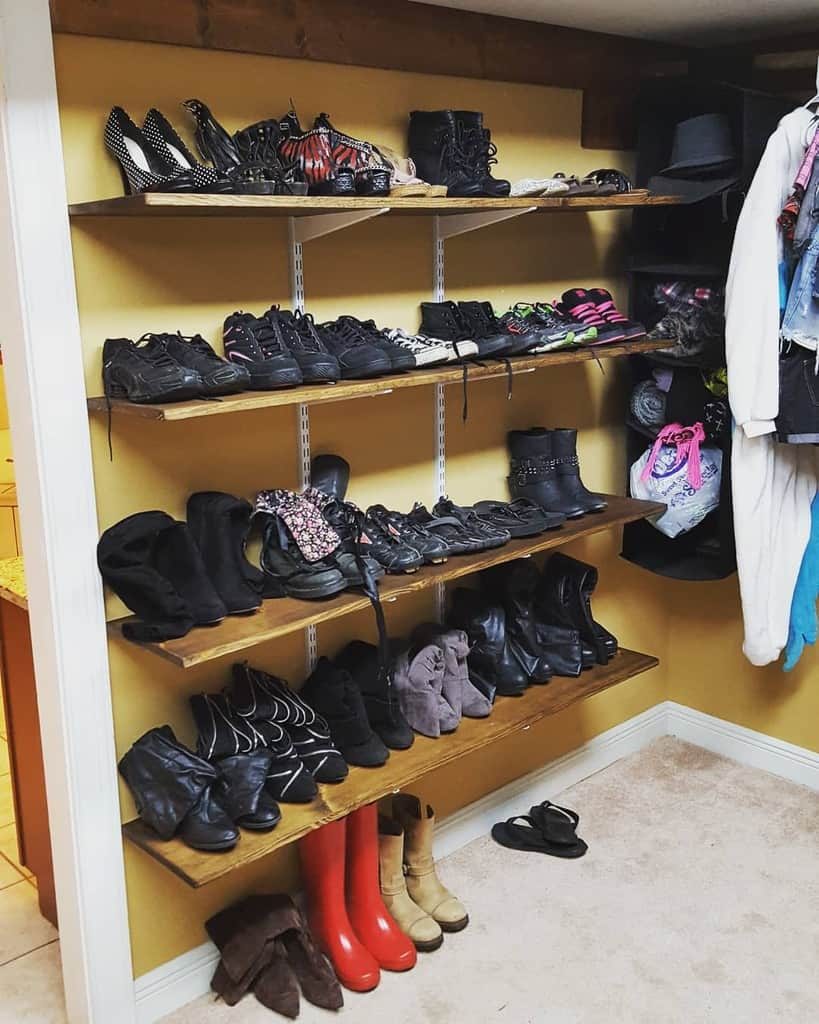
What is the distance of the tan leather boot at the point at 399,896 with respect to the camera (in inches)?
98.7

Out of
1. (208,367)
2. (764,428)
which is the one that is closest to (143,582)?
(208,367)

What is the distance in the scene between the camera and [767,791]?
325 cm

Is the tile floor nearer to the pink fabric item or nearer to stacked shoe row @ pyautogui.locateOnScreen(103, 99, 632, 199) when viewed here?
stacked shoe row @ pyautogui.locateOnScreen(103, 99, 632, 199)

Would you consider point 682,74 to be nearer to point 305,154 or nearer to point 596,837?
point 305,154

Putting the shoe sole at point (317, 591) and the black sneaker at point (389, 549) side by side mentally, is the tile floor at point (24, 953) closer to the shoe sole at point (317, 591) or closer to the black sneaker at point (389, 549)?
the shoe sole at point (317, 591)

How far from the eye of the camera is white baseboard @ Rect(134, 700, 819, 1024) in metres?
2.96

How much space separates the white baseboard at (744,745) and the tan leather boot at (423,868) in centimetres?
123

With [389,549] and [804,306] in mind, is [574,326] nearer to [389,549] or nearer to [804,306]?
[804,306]

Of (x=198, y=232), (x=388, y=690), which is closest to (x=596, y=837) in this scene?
(x=388, y=690)

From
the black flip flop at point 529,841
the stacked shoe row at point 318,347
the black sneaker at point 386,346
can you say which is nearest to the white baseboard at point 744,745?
the black flip flop at point 529,841

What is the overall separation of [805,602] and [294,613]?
1624 mm

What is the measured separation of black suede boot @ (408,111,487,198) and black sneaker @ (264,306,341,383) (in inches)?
19.9

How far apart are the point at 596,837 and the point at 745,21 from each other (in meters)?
2.26

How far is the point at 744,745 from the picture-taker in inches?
135
